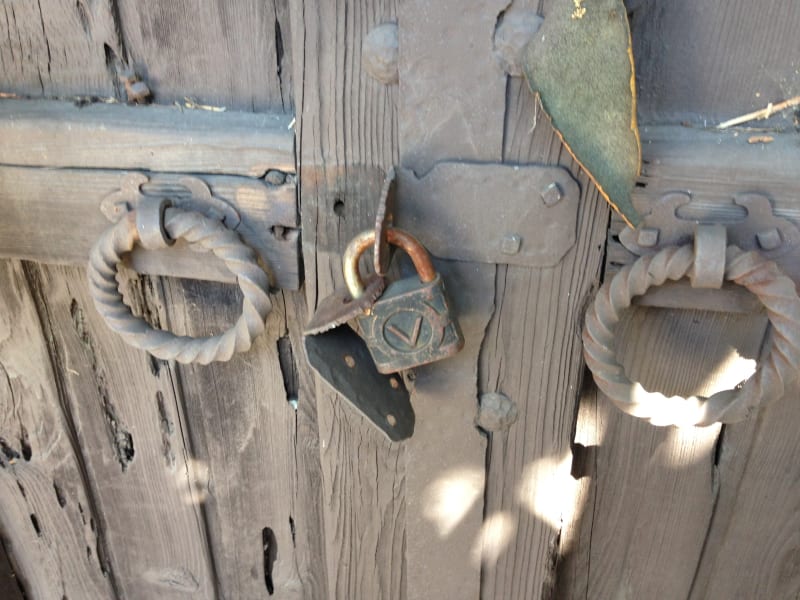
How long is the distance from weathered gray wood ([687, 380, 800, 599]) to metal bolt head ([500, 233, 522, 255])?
365 mm

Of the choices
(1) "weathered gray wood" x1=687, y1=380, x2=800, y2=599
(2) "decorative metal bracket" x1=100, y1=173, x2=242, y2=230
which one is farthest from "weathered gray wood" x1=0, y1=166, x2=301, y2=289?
(1) "weathered gray wood" x1=687, y1=380, x2=800, y2=599

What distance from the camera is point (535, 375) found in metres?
0.75

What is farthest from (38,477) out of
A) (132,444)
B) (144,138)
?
(144,138)

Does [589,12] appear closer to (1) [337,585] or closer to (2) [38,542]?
(1) [337,585]

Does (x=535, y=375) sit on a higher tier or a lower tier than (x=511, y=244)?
lower

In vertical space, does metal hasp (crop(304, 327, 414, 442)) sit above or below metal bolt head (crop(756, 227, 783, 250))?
below

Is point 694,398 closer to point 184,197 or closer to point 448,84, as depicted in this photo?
point 448,84

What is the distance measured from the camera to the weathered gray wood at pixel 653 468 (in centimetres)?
75

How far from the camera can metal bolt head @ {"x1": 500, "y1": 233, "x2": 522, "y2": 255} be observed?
67cm

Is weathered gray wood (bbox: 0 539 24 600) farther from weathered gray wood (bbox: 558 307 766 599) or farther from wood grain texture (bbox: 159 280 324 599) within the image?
weathered gray wood (bbox: 558 307 766 599)

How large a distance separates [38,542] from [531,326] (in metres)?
0.95

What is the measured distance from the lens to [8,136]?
79 cm

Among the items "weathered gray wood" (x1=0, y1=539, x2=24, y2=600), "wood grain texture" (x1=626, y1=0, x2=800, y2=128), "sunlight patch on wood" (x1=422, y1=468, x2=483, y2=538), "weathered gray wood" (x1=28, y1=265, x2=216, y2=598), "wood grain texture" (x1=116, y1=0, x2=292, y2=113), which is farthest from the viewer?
"weathered gray wood" (x1=0, y1=539, x2=24, y2=600)

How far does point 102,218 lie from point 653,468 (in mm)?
738
